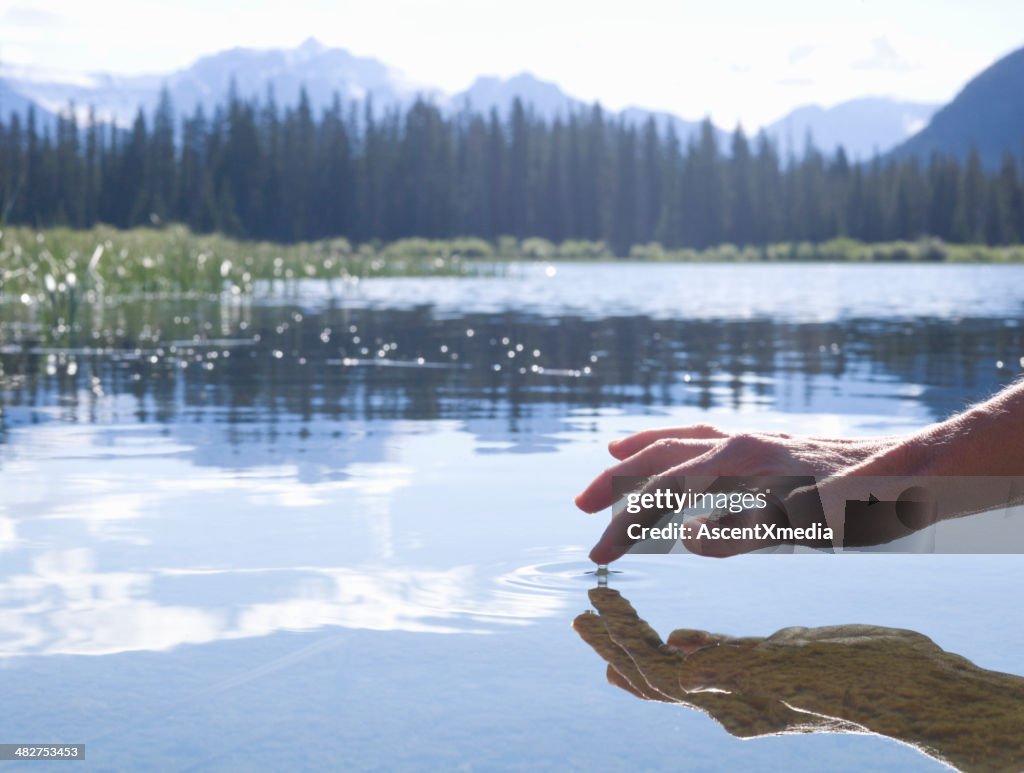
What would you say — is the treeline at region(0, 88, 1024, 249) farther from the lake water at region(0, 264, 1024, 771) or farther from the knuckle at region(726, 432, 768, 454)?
the knuckle at region(726, 432, 768, 454)

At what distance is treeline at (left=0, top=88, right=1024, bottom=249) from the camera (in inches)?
4717

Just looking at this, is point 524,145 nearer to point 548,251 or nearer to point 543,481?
point 548,251

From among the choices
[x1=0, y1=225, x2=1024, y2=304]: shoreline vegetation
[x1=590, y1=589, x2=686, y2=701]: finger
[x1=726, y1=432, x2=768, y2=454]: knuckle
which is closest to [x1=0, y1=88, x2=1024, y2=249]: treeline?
[x1=0, y1=225, x2=1024, y2=304]: shoreline vegetation

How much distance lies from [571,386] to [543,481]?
504cm

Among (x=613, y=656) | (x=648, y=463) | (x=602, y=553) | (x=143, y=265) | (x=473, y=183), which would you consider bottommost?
(x=613, y=656)

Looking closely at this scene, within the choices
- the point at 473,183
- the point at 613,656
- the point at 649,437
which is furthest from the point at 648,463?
the point at 473,183

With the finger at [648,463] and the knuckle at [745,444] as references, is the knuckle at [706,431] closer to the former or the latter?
the finger at [648,463]

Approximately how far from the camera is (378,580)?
12.8 ft

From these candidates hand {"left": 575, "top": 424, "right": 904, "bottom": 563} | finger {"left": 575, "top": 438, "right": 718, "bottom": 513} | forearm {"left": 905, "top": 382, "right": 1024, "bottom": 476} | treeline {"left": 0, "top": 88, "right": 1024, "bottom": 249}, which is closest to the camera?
forearm {"left": 905, "top": 382, "right": 1024, "bottom": 476}

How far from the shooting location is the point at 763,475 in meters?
2.48

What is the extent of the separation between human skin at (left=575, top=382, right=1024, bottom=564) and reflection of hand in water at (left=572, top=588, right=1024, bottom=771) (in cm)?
40

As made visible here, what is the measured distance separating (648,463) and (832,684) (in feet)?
2.07

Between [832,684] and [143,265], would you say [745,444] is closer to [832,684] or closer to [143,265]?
[832,684]

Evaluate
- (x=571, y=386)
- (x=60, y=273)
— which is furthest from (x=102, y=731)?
(x=60, y=273)
